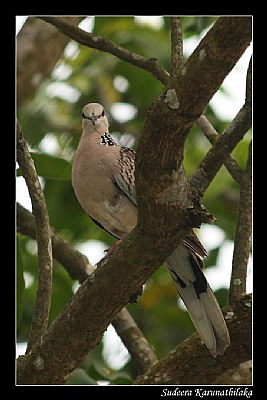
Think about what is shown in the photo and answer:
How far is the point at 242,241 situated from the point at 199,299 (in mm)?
346

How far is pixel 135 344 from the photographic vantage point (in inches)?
194

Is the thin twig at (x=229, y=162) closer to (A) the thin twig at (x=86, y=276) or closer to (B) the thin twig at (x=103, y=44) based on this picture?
(B) the thin twig at (x=103, y=44)

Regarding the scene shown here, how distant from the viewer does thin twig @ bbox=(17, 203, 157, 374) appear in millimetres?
4891

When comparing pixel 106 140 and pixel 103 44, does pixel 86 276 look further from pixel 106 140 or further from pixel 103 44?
pixel 103 44

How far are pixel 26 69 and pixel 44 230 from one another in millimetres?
2408

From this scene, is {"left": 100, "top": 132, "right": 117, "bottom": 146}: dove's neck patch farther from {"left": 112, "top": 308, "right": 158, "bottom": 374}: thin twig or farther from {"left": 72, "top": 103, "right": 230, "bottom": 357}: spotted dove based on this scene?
{"left": 112, "top": 308, "right": 158, "bottom": 374}: thin twig

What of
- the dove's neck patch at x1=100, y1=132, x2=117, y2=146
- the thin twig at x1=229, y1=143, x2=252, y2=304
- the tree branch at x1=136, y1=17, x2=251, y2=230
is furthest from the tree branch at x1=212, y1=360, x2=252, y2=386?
the dove's neck patch at x1=100, y1=132, x2=117, y2=146

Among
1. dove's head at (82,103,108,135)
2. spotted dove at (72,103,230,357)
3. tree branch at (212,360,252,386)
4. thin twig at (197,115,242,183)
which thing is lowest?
tree branch at (212,360,252,386)

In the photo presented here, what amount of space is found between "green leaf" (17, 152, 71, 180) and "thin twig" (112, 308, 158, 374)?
0.88 meters

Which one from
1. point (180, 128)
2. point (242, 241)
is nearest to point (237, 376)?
point (242, 241)

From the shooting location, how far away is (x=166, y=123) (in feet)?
10.3
